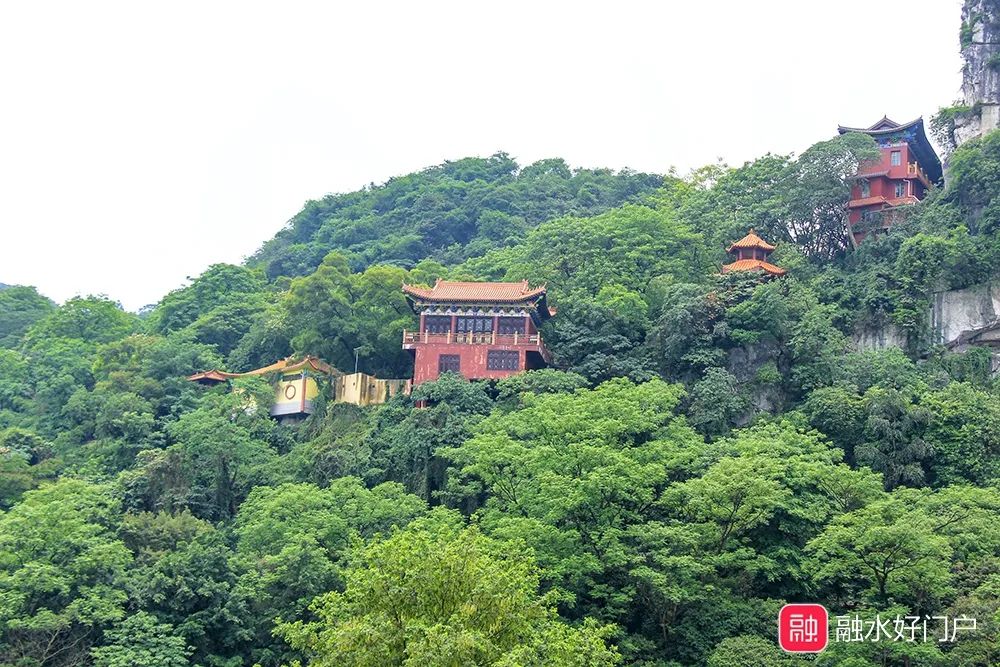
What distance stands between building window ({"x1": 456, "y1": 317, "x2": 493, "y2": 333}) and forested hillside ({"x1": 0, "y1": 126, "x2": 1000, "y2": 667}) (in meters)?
1.95

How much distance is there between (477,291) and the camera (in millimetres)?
36062

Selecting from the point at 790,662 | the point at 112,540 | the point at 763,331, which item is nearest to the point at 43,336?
the point at 112,540

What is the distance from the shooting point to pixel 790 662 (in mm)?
22328

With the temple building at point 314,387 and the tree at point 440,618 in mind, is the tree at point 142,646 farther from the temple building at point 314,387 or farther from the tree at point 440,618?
the temple building at point 314,387

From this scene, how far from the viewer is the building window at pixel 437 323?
117 ft

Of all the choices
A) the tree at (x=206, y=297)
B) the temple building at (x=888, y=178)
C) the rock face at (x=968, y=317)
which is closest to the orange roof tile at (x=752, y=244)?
the temple building at (x=888, y=178)

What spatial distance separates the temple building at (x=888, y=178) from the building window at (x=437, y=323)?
12.5 meters

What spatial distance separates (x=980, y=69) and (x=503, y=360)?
63.7 feet

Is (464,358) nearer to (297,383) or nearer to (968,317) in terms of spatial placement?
(297,383)

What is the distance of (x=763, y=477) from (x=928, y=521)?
126 inches

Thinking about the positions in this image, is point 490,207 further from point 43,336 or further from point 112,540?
point 112,540

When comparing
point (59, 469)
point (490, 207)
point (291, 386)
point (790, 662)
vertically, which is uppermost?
point (490, 207)

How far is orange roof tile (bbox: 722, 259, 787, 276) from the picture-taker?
36.4m

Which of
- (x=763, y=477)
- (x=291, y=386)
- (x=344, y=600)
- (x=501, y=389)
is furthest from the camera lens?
(x=291, y=386)
